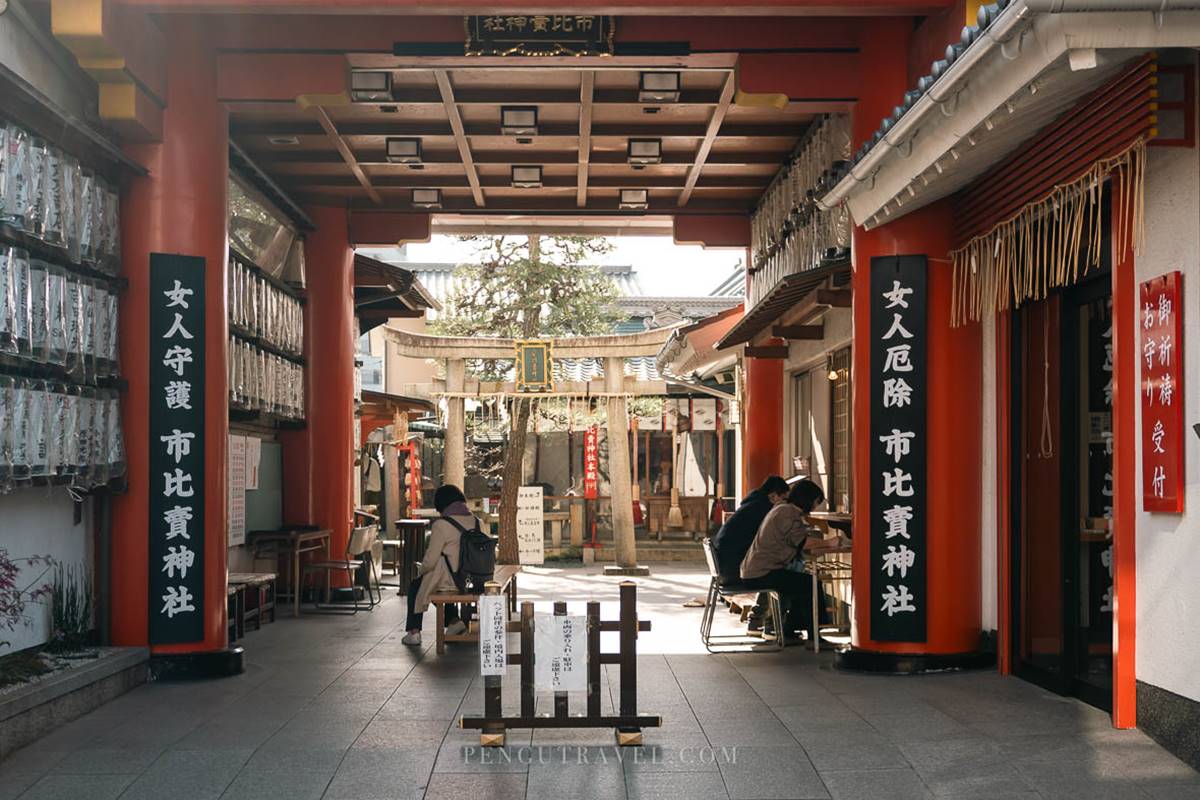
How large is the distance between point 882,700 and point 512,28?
18.4ft

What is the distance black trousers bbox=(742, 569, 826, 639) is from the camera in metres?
11.8

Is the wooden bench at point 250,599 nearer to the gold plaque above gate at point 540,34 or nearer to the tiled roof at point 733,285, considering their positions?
the gold plaque above gate at point 540,34

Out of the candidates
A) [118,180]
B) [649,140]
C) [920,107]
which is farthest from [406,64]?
[920,107]

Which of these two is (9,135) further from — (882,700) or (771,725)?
(882,700)

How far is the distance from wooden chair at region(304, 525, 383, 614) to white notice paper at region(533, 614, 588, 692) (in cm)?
829

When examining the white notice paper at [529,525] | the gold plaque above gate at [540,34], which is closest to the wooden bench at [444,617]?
the white notice paper at [529,525]

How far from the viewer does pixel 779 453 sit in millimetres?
17312

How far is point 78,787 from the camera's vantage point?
655cm

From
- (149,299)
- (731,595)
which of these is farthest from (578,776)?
(731,595)

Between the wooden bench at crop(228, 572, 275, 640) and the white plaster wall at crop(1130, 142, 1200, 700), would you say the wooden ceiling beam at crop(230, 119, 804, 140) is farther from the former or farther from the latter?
the white plaster wall at crop(1130, 142, 1200, 700)

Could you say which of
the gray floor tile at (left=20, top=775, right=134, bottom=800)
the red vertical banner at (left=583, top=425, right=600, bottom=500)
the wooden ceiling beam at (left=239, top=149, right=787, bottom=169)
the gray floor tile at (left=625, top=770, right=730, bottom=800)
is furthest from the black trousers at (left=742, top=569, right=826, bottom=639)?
the red vertical banner at (left=583, top=425, right=600, bottom=500)

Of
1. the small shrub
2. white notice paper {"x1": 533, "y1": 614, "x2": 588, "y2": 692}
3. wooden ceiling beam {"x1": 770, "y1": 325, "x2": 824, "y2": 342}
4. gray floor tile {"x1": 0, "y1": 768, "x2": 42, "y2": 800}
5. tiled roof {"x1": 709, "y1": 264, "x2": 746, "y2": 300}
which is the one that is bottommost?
gray floor tile {"x1": 0, "y1": 768, "x2": 42, "y2": 800}

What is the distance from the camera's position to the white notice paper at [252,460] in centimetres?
1443

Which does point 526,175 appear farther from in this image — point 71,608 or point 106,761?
point 106,761
